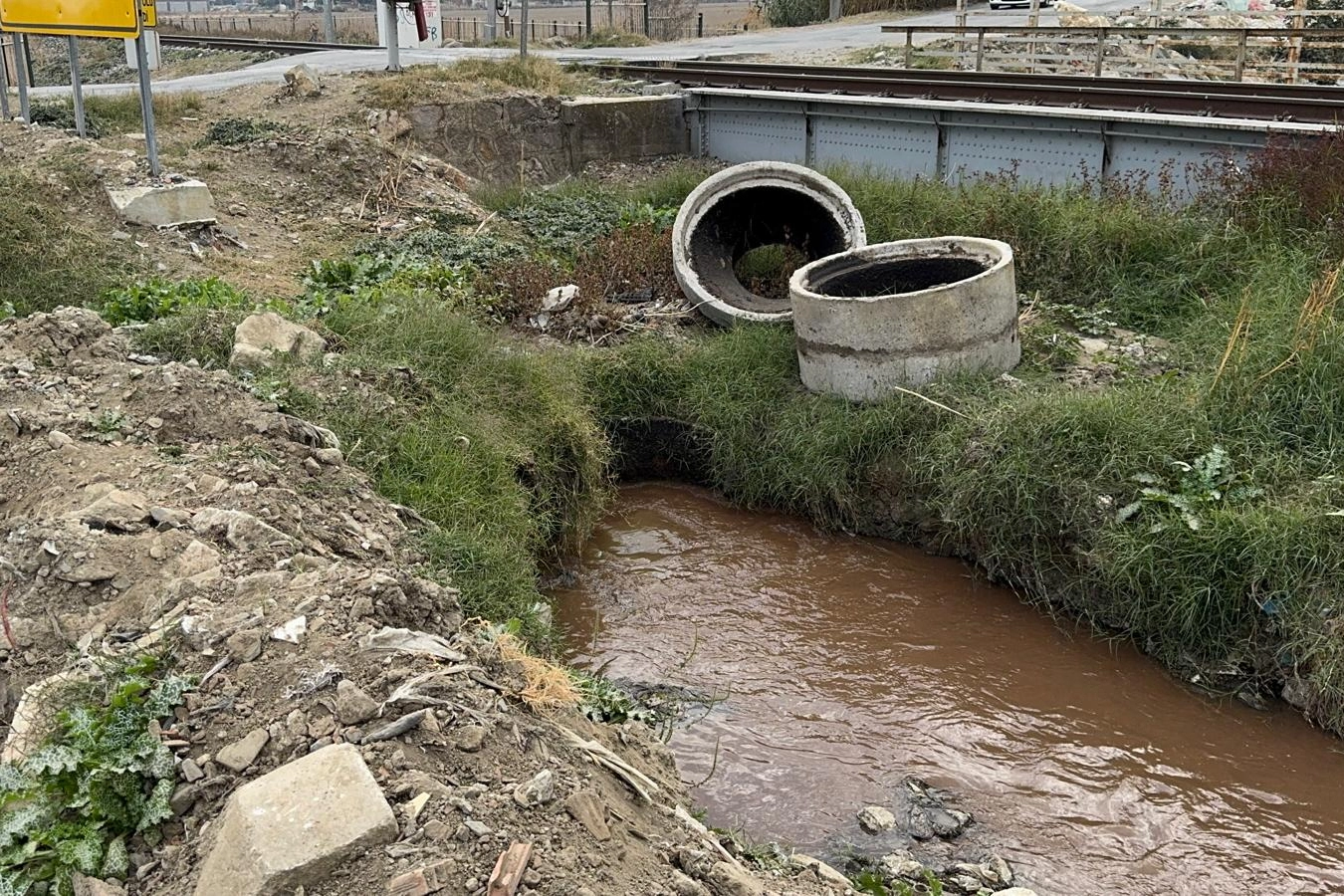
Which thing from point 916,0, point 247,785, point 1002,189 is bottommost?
point 247,785

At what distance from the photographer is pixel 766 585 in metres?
6.92

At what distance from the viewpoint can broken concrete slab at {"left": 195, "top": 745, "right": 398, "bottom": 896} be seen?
2691mm

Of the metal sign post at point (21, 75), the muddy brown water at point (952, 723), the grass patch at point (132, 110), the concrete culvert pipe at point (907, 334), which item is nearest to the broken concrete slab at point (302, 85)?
the grass patch at point (132, 110)

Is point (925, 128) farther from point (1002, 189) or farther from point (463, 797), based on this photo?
point (463, 797)

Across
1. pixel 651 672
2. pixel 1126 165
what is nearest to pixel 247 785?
pixel 651 672

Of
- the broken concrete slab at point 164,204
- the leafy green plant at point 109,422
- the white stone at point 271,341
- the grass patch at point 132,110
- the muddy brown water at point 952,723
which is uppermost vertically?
the grass patch at point 132,110

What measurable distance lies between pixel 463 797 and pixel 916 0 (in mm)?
32608

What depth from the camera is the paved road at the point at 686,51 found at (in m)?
16.8

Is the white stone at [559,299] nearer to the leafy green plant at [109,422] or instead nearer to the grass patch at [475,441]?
the grass patch at [475,441]

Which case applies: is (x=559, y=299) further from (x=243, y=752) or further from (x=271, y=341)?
(x=243, y=752)

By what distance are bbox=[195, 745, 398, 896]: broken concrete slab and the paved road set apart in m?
14.3

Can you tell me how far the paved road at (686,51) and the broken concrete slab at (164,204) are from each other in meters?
6.74

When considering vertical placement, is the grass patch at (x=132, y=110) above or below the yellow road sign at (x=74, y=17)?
below

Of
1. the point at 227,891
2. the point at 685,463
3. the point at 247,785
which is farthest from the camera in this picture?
the point at 685,463
